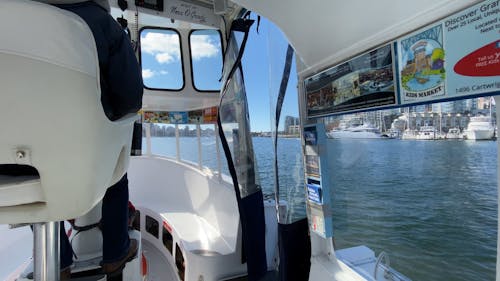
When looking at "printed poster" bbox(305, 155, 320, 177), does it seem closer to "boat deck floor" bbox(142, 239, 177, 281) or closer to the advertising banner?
the advertising banner

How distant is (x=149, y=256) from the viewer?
10.7 ft

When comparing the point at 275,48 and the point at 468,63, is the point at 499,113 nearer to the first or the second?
the point at 468,63

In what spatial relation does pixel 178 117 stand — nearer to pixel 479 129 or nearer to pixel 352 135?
pixel 352 135

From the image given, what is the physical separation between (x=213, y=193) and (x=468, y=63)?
267 cm

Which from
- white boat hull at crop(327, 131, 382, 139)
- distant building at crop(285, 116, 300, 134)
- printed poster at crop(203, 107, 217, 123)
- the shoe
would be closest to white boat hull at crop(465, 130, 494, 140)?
white boat hull at crop(327, 131, 382, 139)

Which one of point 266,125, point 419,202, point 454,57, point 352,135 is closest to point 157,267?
point 266,125

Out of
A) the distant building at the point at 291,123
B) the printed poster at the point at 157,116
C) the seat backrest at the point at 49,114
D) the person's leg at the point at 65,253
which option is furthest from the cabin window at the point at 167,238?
the seat backrest at the point at 49,114

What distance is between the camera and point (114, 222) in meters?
1.30

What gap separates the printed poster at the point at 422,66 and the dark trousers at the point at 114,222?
125 centimetres

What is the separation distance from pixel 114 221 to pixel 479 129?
1440mm

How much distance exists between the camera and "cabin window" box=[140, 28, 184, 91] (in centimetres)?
297

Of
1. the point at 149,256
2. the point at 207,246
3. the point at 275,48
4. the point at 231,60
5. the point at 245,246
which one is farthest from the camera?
the point at 149,256

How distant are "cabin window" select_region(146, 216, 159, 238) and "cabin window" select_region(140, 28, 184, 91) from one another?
1.70 meters

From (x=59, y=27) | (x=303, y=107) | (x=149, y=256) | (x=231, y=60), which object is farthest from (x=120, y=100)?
(x=149, y=256)
